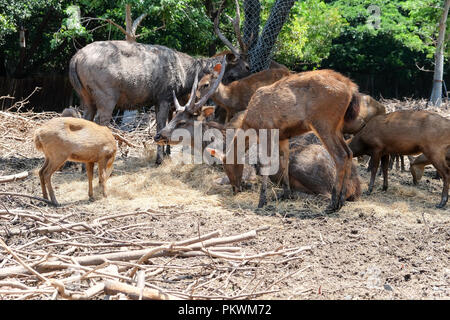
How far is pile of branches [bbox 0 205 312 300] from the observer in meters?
3.48

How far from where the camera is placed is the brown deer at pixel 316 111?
670 centimetres

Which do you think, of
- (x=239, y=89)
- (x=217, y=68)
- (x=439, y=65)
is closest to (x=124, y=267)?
(x=239, y=89)

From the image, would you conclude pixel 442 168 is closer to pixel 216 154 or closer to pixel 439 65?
pixel 216 154

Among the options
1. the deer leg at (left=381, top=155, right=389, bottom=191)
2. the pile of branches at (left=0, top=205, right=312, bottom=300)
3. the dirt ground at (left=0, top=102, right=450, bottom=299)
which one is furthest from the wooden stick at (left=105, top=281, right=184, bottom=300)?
the deer leg at (left=381, top=155, right=389, bottom=191)

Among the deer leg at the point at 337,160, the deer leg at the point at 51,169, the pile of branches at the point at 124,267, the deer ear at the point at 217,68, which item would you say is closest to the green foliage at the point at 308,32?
the deer ear at the point at 217,68

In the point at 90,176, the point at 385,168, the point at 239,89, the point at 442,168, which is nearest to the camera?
the point at 90,176

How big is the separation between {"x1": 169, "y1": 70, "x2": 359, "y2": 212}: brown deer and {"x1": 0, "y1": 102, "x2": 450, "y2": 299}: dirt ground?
2.08 ft

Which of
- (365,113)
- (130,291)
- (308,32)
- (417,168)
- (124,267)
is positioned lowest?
(417,168)

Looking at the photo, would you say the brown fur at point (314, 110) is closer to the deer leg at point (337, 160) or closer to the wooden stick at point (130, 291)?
the deer leg at point (337, 160)

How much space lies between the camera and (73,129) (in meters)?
6.75

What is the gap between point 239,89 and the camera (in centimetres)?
952

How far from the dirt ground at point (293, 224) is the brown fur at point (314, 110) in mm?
626

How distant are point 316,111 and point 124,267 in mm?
3551
